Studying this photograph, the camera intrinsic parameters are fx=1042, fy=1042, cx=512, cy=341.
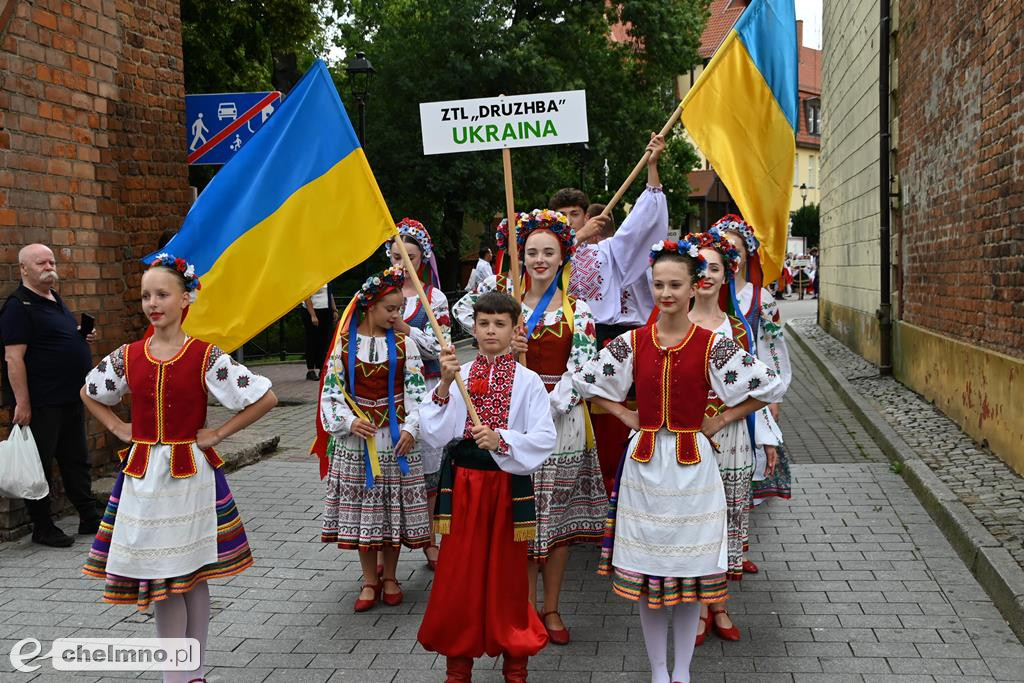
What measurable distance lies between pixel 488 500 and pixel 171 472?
1363mm

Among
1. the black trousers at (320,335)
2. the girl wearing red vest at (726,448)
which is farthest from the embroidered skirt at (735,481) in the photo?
the black trousers at (320,335)

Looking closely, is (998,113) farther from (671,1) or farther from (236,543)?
(671,1)

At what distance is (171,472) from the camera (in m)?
4.44

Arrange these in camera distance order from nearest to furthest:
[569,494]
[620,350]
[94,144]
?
[620,350]
[569,494]
[94,144]

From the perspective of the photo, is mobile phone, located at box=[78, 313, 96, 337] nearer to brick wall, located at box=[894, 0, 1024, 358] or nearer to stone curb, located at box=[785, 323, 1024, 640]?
stone curb, located at box=[785, 323, 1024, 640]

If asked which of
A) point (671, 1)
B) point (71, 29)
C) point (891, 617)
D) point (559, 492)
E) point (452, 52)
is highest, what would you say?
point (671, 1)

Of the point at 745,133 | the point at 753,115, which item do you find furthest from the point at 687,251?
the point at 753,115

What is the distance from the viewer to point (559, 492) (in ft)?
17.9

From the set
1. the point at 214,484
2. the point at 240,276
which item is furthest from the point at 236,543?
the point at 240,276

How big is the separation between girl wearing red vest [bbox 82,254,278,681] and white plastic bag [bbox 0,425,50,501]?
253 cm

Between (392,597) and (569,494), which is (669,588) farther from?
(392,597)

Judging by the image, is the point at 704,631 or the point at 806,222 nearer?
the point at 704,631

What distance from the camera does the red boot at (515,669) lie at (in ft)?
14.9

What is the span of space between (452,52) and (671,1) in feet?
22.0
